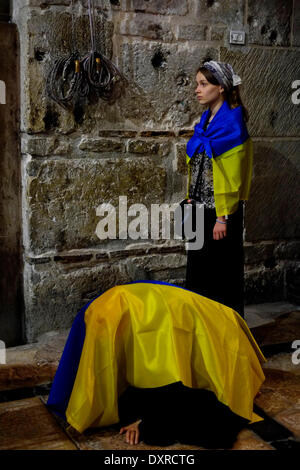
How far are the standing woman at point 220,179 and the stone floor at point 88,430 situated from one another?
505mm

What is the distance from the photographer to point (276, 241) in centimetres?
452

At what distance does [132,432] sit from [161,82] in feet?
7.65

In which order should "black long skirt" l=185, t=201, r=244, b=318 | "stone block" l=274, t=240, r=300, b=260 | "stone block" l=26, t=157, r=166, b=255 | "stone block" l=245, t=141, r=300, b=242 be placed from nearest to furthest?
"black long skirt" l=185, t=201, r=244, b=318 → "stone block" l=26, t=157, r=166, b=255 → "stone block" l=245, t=141, r=300, b=242 → "stone block" l=274, t=240, r=300, b=260

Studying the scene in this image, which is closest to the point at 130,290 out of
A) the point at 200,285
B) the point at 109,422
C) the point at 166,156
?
the point at 109,422

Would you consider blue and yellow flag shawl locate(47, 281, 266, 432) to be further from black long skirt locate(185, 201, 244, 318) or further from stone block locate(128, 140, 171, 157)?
stone block locate(128, 140, 171, 157)

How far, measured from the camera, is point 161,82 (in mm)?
3963

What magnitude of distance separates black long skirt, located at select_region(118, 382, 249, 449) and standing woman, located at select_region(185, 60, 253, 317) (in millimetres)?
1011

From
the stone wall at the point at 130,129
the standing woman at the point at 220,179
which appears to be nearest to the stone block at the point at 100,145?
the stone wall at the point at 130,129

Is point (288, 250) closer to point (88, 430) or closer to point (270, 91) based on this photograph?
point (270, 91)

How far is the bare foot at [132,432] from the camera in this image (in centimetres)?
251

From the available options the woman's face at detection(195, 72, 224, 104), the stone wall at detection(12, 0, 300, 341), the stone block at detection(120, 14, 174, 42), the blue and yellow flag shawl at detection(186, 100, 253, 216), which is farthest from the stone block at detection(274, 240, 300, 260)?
the stone block at detection(120, 14, 174, 42)

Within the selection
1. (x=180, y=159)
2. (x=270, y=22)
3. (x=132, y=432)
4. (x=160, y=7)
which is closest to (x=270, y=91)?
(x=270, y=22)

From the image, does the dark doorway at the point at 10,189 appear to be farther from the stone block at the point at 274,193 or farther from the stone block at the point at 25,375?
the stone block at the point at 274,193

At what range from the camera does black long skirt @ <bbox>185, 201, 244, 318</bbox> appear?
3.44 metres
